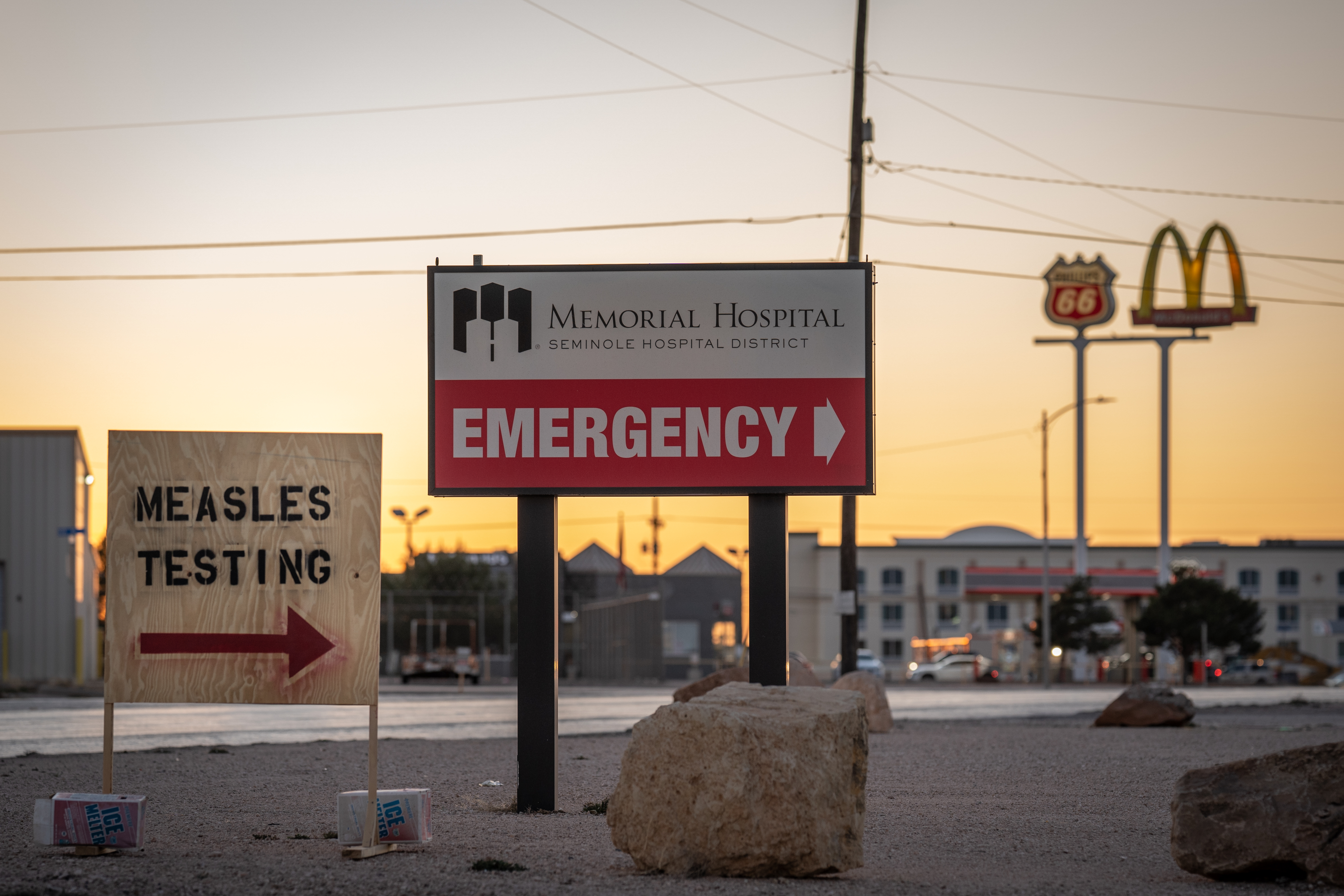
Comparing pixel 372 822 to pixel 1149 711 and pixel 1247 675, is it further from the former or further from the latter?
pixel 1247 675

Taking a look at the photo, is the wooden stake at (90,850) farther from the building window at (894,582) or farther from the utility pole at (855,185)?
the building window at (894,582)

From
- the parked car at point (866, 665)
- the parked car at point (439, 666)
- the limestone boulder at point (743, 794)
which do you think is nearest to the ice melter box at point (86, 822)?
the limestone boulder at point (743, 794)

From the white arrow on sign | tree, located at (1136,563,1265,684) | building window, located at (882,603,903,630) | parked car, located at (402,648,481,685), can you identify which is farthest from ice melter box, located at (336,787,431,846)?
building window, located at (882,603,903,630)

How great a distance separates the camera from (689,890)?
7.15 meters

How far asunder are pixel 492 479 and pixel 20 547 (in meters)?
32.2

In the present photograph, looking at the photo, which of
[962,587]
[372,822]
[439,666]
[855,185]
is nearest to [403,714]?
[855,185]

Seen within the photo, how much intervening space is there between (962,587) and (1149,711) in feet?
210

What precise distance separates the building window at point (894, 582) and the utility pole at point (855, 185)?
68.1m

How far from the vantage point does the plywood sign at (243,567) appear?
341 inches

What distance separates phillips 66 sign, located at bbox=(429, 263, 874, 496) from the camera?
35.4 feet

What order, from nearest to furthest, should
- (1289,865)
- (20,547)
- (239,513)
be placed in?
1. (1289,865)
2. (239,513)
3. (20,547)

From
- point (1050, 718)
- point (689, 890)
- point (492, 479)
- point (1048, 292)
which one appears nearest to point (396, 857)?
point (689, 890)

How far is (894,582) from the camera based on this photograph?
9044cm

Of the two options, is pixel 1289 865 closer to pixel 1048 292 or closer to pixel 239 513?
pixel 239 513
